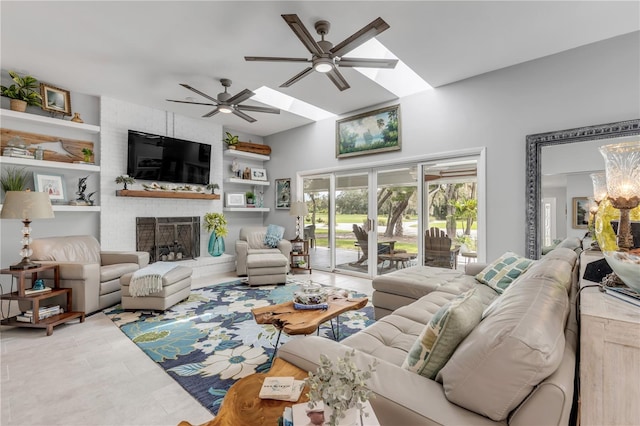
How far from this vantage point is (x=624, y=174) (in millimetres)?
1151

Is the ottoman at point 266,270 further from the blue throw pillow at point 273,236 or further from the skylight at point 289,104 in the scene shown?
the skylight at point 289,104

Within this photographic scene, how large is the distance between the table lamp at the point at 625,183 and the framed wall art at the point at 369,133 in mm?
3717

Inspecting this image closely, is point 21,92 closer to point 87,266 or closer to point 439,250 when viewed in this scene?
point 87,266

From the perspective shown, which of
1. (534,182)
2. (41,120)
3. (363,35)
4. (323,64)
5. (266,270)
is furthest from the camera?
(266,270)

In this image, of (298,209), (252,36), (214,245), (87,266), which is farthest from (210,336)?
(298,209)

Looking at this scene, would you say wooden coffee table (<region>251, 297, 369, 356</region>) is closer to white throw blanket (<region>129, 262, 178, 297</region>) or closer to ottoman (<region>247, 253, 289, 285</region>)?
white throw blanket (<region>129, 262, 178, 297</region>)

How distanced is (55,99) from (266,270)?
398 cm

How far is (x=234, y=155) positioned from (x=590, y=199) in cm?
588

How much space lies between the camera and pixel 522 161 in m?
3.69

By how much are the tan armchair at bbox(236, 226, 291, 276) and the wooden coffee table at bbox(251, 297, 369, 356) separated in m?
2.95

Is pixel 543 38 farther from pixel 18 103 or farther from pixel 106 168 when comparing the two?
pixel 18 103

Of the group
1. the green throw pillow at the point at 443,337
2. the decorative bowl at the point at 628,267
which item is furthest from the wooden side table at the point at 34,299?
the decorative bowl at the point at 628,267

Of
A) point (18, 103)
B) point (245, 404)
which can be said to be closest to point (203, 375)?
point (245, 404)

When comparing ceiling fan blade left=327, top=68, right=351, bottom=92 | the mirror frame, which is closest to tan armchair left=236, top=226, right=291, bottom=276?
ceiling fan blade left=327, top=68, right=351, bottom=92
